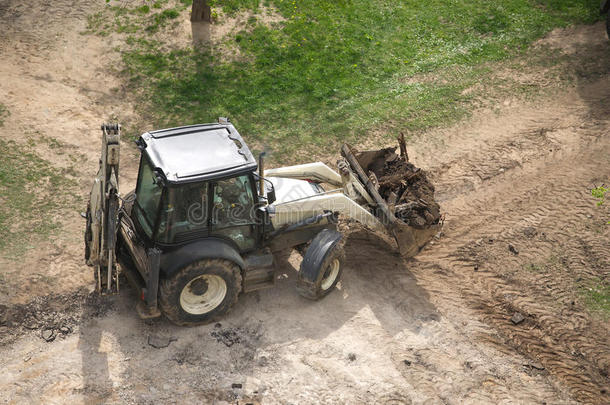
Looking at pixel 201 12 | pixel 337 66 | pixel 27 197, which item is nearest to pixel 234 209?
pixel 27 197

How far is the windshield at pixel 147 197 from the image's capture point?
8.63 m

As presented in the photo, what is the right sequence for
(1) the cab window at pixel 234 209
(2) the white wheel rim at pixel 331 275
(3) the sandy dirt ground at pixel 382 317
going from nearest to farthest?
(3) the sandy dirt ground at pixel 382 317 → (1) the cab window at pixel 234 209 → (2) the white wheel rim at pixel 331 275

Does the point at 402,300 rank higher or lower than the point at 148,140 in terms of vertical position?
lower

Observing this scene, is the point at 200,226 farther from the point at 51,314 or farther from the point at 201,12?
the point at 201,12

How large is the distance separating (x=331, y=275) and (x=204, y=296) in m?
2.13

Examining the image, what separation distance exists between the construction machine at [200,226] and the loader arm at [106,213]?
0.01 metres

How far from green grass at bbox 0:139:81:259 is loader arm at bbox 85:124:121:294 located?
238 centimetres

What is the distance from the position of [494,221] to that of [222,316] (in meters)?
5.91

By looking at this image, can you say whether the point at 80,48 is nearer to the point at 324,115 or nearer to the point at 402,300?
the point at 324,115

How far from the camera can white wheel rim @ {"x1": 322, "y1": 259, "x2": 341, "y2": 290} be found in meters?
9.95

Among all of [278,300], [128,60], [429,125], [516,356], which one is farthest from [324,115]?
[516,356]

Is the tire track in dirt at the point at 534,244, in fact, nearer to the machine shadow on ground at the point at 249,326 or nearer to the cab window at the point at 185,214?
the machine shadow on ground at the point at 249,326

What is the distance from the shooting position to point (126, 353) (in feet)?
28.7

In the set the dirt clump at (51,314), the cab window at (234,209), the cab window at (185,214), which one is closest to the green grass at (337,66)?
the cab window at (234,209)
